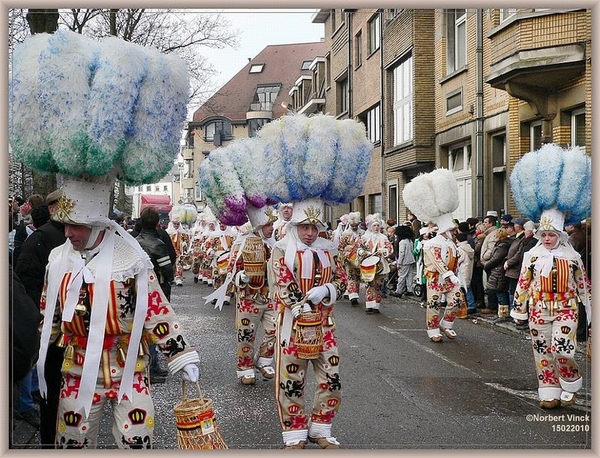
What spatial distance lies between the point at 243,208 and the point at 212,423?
17.2 ft

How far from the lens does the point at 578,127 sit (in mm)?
13898

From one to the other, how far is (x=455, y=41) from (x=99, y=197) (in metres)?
17.0

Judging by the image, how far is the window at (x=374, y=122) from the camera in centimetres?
2609

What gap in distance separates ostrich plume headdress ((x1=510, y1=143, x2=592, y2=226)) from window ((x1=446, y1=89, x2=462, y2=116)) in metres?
11.8

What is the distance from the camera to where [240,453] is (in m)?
4.89

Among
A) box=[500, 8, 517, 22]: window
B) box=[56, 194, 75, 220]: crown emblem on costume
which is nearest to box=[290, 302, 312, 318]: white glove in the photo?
box=[56, 194, 75, 220]: crown emblem on costume

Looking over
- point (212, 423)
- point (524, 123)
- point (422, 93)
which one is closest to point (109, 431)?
point (212, 423)

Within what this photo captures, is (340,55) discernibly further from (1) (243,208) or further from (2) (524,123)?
(1) (243,208)

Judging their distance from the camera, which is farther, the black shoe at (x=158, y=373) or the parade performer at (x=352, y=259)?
the parade performer at (x=352, y=259)

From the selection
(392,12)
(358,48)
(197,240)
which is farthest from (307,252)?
(358,48)

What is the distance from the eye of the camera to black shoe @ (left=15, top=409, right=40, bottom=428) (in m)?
6.34

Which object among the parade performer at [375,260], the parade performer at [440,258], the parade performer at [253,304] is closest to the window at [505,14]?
the parade performer at [440,258]

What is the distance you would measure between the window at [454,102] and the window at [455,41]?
2.07 feet

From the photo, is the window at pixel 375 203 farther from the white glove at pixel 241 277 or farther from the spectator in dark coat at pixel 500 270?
the white glove at pixel 241 277
